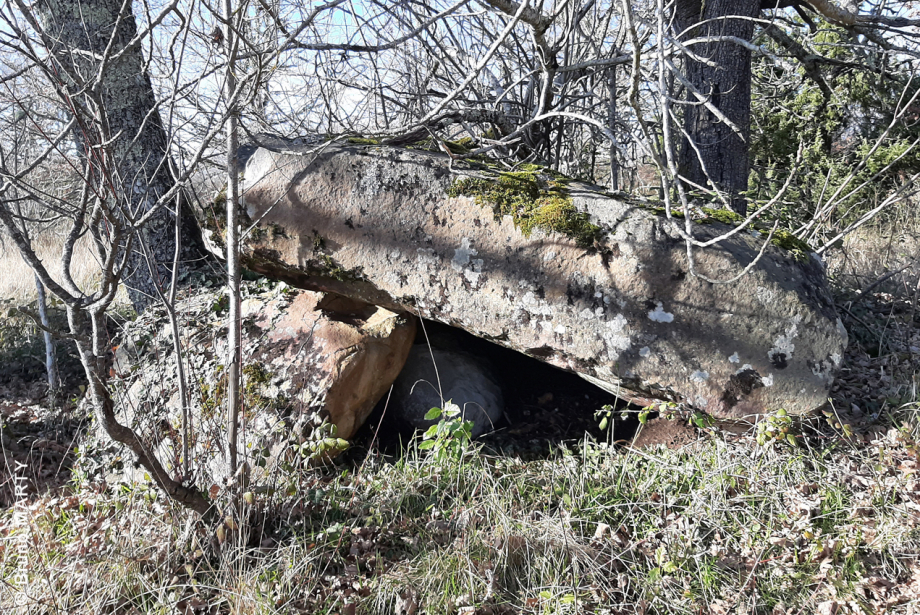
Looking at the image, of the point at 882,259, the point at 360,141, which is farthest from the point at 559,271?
the point at 882,259

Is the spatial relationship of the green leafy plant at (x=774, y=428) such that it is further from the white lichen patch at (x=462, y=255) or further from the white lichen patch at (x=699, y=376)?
the white lichen patch at (x=462, y=255)

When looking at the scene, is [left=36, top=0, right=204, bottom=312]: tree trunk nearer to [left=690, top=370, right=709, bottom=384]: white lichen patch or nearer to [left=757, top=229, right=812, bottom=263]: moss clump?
[left=690, top=370, right=709, bottom=384]: white lichen patch

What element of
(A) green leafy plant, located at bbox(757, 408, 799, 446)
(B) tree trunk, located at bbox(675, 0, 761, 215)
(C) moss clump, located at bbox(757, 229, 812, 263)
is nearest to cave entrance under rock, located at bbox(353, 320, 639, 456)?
(A) green leafy plant, located at bbox(757, 408, 799, 446)

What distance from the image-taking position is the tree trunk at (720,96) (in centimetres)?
425

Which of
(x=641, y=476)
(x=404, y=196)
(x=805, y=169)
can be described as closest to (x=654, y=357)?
(x=641, y=476)

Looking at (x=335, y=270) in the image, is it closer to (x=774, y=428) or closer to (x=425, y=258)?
(x=425, y=258)

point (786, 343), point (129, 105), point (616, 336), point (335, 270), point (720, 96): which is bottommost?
point (786, 343)

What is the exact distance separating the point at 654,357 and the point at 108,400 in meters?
2.50

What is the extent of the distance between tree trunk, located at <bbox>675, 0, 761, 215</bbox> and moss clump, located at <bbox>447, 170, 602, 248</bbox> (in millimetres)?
1692

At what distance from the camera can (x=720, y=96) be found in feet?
14.2

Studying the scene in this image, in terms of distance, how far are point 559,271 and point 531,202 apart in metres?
0.44

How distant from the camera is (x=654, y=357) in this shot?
2.91 metres

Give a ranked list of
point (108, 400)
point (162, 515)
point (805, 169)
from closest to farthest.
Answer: point (108, 400) → point (162, 515) → point (805, 169)

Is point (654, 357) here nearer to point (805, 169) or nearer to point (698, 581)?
point (698, 581)
